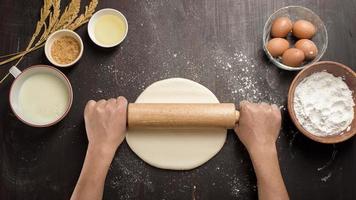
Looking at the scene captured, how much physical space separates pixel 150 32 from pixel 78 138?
1.57 feet

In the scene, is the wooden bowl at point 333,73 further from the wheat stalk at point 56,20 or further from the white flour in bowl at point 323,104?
the wheat stalk at point 56,20

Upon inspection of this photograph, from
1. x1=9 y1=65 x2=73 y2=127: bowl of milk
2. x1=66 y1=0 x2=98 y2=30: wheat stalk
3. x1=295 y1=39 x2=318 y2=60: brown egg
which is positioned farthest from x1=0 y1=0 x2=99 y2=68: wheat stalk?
x1=295 y1=39 x2=318 y2=60: brown egg

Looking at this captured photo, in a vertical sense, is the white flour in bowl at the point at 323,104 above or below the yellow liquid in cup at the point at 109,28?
below

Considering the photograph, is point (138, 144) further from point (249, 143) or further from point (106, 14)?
point (106, 14)

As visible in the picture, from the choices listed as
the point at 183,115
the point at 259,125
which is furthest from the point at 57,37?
the point at 259,125

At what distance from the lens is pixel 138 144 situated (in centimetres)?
145

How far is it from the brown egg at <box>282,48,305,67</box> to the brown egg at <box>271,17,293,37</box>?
75 mm

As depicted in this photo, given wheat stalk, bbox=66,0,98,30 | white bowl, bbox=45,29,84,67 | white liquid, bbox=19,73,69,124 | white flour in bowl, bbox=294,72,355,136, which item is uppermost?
wheat stalk, bbox=66,0,98,30

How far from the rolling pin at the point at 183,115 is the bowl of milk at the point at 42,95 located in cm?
26

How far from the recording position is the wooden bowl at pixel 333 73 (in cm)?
137

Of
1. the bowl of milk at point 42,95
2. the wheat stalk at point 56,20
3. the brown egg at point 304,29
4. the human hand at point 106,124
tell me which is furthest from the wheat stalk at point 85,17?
the brown egg at point 304,29

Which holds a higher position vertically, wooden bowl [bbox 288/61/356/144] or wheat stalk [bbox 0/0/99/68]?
wheat stalk [bbox 0/0/99/68]

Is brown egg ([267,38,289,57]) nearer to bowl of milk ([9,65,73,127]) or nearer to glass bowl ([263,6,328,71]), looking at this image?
glass bowl ([263,6,328,71])

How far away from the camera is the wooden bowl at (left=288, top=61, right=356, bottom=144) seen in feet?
4.49
